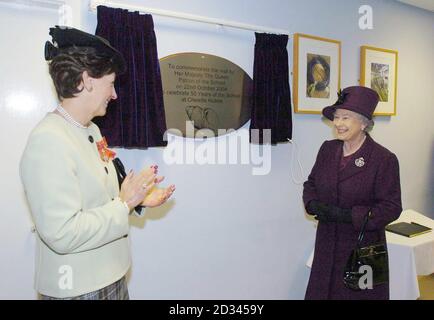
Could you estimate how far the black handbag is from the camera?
1687 mm

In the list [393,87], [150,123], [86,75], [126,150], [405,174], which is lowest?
[405,174]

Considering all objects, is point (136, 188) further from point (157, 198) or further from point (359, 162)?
point (359, 162)

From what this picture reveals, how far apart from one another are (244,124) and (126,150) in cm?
76

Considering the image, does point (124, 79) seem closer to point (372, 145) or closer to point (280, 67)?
point (280, 67)

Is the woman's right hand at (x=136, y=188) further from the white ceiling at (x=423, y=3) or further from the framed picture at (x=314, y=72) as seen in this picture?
the white ceiling at (x=423, y=3)

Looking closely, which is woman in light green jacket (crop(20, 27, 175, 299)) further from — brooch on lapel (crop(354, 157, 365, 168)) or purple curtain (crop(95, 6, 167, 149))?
brooch on lapel (crop(354, 157, 365, 168))

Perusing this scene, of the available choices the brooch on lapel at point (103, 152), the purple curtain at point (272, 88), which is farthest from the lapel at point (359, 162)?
the brooch on lapel at point (103, 152)

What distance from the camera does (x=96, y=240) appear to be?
3.42 ft

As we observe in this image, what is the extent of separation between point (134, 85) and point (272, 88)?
90cm

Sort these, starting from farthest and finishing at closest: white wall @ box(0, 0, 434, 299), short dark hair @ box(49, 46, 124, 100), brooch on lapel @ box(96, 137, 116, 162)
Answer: white wall @ box(0, 0, 434, 299) < brooch on lapel @ box(96, 137, 116, 162) < short dark hair @ box(49, 46, 124, 100)

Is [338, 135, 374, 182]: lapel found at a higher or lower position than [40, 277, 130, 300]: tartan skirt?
higher

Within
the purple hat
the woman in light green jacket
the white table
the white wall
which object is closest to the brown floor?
the white table

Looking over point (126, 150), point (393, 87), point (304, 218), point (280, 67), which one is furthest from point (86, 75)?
point (393, 87)

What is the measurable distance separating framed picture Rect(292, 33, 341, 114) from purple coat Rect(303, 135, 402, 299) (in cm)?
74
